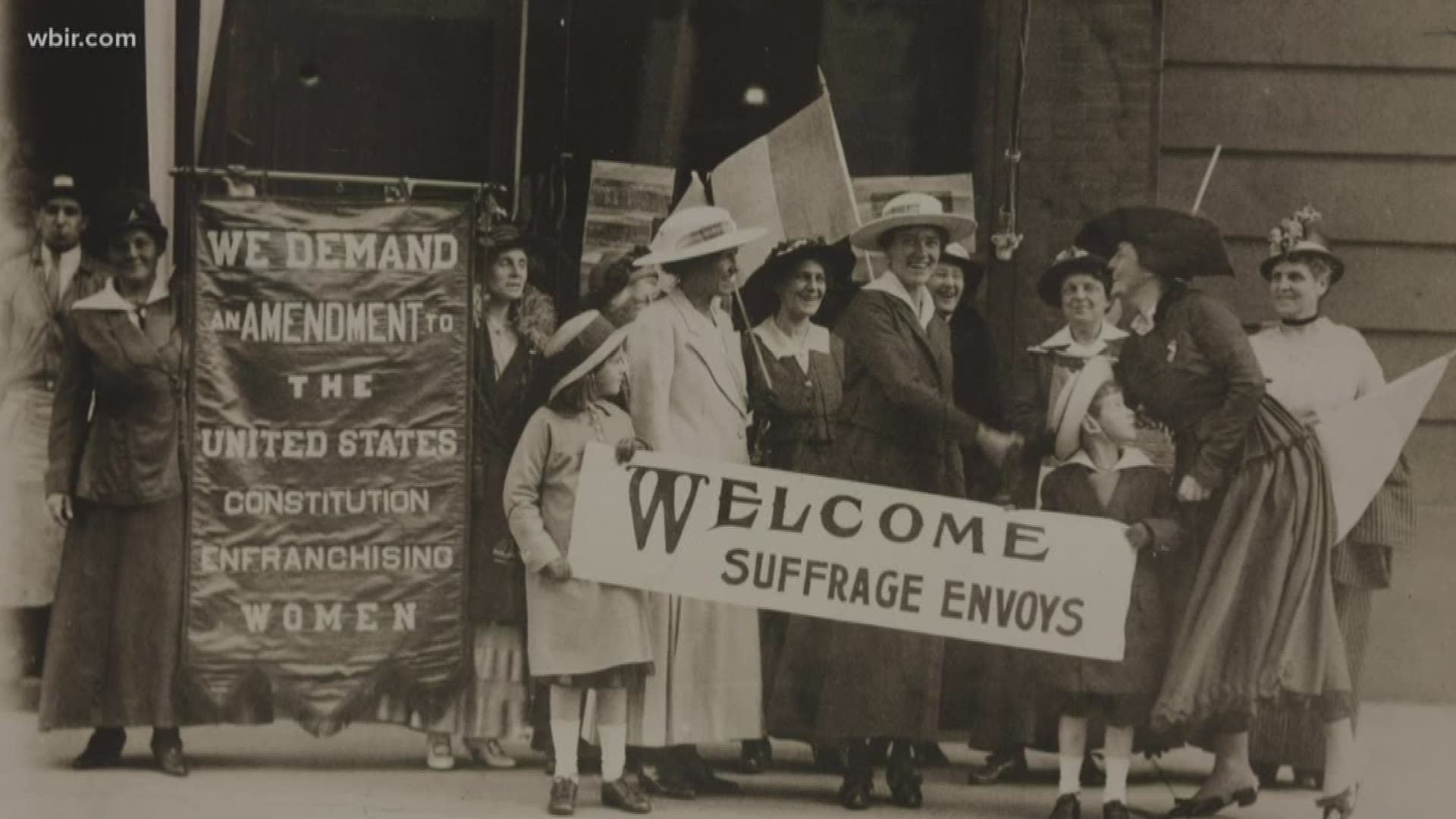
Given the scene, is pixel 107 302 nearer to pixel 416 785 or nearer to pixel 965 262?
pixel 416 785

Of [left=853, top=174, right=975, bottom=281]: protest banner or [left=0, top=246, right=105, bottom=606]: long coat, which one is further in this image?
[left=853, top=174, right=975, bottom=281]: protest banner

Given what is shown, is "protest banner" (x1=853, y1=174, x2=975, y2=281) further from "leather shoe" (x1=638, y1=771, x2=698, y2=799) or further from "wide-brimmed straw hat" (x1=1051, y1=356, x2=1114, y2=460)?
"leather shoe" (x1=638, y1=771, x2=698, y2=799)

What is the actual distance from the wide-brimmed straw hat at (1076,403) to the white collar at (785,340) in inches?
39.0

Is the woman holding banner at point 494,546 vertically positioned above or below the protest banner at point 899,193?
Result: below

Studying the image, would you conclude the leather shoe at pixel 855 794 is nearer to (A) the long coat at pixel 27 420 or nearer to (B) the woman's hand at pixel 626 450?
(B) the woman's hand at pixel 626 450

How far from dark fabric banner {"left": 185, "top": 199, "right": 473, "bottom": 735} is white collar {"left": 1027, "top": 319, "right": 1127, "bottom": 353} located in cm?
245

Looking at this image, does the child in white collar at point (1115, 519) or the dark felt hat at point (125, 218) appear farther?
the dark felt hat at point (125, 218)

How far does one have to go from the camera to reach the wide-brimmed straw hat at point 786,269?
31.3 feet

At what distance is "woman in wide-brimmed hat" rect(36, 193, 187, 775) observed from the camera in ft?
30.3

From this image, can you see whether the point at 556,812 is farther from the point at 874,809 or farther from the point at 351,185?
the point at 351,185

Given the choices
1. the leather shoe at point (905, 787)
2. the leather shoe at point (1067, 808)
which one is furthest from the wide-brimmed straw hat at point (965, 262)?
the leather shoe at point (1067, 808)

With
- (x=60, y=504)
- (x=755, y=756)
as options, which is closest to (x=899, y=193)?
(x=755, y=756)

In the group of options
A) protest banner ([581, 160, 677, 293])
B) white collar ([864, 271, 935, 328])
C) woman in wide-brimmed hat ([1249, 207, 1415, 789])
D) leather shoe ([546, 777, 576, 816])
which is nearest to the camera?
leather shoe ([546, 777, 576, 816])

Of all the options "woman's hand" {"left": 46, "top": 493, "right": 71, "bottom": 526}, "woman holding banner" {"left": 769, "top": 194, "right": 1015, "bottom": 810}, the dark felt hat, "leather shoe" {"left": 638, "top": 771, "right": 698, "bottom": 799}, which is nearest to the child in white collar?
"woman holding banner" {"left": 769, "top": 194, "right": 1015, "bottom": 810}
